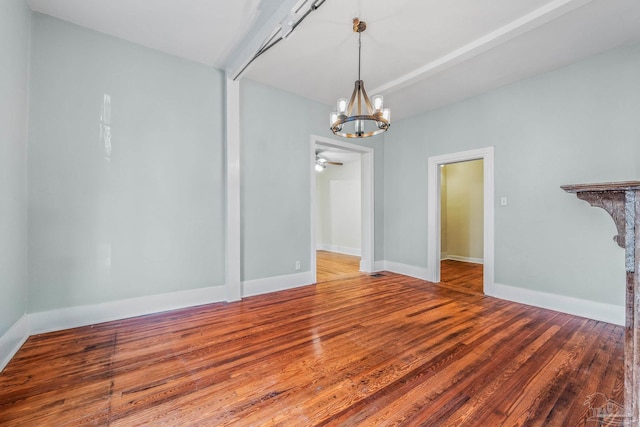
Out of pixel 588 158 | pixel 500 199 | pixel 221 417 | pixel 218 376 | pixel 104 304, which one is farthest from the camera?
pixel 500 199

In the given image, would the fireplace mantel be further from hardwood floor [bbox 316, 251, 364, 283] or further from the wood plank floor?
hardwood floor [bbox 316, 251, 364, 283]

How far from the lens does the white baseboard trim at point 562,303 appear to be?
110 inches

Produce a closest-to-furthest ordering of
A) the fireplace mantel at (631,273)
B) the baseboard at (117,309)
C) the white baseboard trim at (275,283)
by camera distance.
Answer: the fireplace mantel at (631,273), the baseboard at (117,309), the white baseboard trim at (275,283)

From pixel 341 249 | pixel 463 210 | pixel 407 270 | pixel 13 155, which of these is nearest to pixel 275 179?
pixel 13 155

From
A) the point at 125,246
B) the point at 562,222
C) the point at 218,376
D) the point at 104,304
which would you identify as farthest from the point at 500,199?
the point at 104,304

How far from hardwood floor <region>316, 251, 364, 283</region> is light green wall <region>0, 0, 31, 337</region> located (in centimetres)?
338

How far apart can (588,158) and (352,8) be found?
9.94ft

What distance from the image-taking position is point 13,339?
2117mm

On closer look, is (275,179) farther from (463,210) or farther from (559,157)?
(463,210)

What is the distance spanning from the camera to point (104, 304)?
2729 millimetres

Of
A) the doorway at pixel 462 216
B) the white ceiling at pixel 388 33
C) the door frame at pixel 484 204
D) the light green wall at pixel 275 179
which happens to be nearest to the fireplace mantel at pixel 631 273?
the white ceiling at pixel 388 33

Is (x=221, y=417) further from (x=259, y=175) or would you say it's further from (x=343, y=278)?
(x=343, y=278)

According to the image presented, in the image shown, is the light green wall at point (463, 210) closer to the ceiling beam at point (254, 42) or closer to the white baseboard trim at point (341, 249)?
the white baseboard trim at point (341, 249)

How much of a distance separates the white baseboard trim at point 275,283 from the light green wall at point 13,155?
2.08 meters
